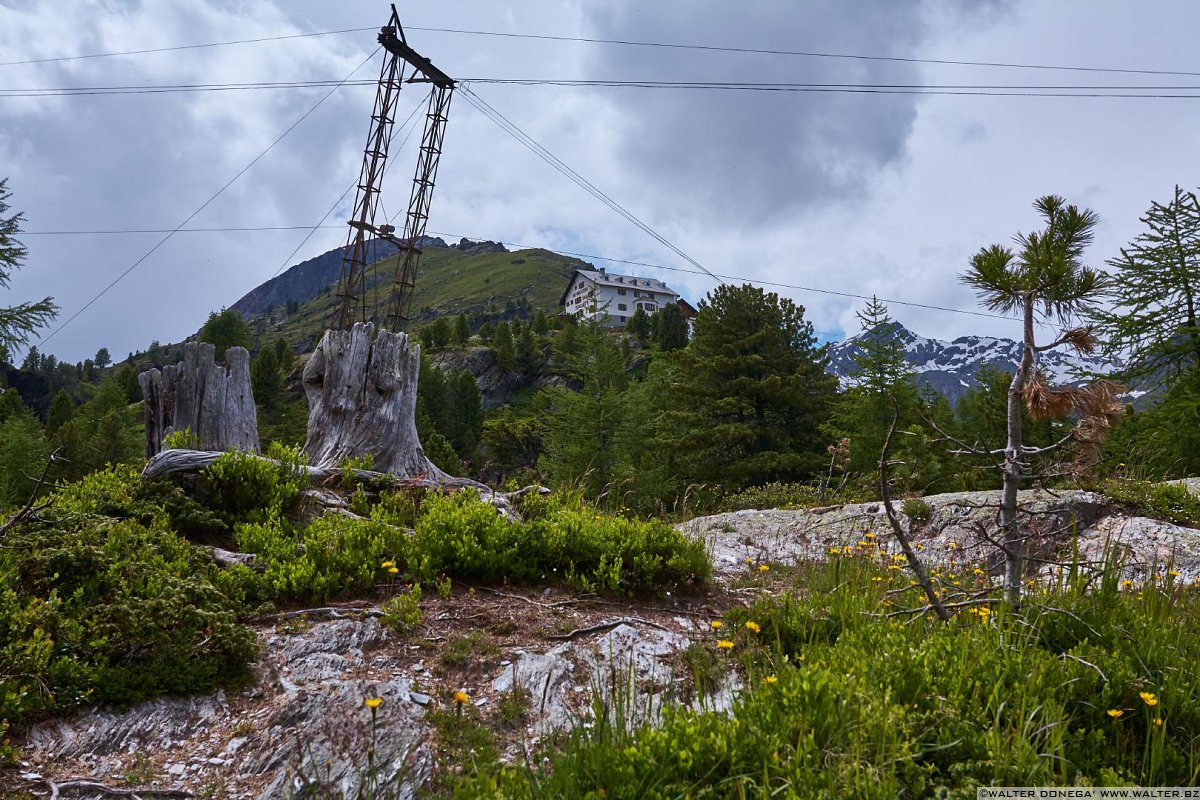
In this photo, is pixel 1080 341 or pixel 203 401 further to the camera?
pixel 203 401

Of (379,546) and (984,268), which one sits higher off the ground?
(984,268)

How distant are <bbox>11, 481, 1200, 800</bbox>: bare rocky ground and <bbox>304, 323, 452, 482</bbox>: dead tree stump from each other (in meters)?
4.66

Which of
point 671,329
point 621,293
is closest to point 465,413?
point 671,329

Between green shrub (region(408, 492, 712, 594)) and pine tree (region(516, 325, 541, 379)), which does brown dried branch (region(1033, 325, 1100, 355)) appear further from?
pine tree (region(516, 325, 541, 379))

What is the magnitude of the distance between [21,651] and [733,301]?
26.6 metres

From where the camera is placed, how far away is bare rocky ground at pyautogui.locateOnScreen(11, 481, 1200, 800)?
120 inches

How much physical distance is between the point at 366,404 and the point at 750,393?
1943 cm

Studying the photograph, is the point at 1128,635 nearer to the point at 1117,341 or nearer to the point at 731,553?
the point at 731,553

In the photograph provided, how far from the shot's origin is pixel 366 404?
9.65 m

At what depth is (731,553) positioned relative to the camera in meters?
7.89

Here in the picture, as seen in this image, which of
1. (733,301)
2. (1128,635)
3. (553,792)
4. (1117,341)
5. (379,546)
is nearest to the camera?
(553,792)

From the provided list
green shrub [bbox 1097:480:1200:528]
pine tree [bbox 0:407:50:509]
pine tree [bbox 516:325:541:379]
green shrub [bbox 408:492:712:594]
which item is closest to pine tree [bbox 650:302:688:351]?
pine tree [bbox 516:325:541:379]

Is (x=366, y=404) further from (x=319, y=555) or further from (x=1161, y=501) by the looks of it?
(x=1161, y=501)

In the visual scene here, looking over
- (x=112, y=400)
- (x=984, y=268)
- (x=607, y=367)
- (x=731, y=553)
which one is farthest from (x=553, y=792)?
(x=112, y=400)
